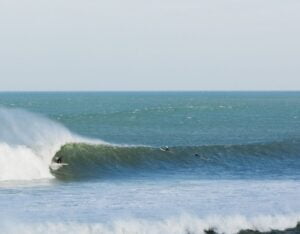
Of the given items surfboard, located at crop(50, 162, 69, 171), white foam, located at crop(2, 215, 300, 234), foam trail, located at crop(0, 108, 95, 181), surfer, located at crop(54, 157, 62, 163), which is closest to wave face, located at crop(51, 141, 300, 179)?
surfboard, located at crop(50, 162, 69, 171)

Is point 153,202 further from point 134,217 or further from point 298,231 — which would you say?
point 298,231

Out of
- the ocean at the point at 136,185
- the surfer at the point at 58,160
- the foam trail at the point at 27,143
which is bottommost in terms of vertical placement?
the ocean at the point at 136,185

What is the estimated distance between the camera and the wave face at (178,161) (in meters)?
33.2

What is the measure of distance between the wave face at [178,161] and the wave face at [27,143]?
0.62 metres

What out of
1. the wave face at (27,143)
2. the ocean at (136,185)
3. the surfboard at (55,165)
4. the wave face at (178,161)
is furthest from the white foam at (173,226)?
the surfboard at (55,165)

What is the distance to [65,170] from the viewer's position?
3294cm

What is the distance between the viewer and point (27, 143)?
33625 millimetres

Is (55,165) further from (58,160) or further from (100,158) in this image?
(100,158)

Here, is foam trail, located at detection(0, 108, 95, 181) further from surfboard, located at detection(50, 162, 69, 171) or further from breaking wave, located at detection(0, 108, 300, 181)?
surfboard, located at detection(50, 162, 69, 171)

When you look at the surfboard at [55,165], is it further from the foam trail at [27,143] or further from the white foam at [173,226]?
the white foam at [173,226]

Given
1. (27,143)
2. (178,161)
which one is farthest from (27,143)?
(178,161)

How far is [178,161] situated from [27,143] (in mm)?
7226

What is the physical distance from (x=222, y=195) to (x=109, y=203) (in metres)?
3.91

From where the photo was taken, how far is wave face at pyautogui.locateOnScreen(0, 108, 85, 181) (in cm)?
3028
